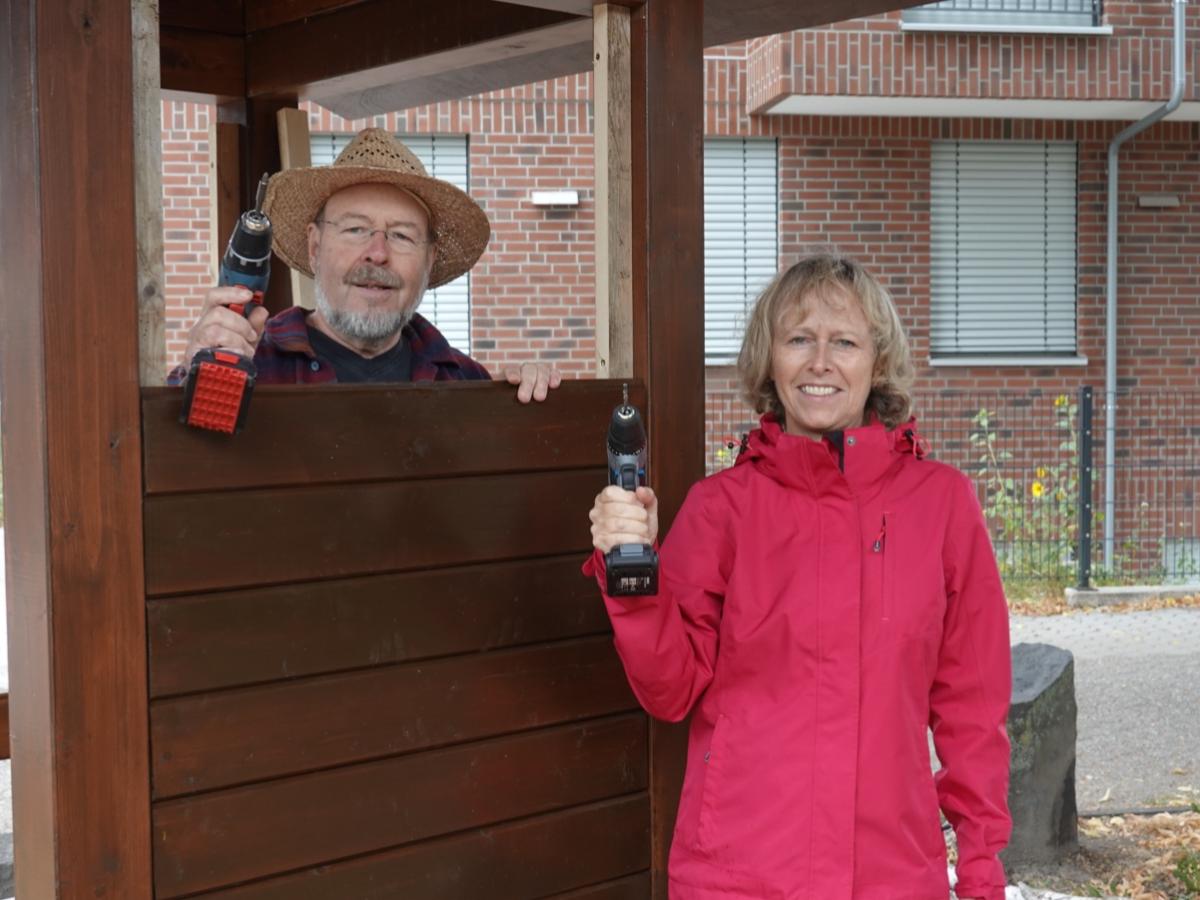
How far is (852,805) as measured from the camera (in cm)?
249

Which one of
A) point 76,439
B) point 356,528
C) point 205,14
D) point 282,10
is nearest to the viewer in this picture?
point 76,439

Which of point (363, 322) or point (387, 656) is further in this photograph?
point (363, 322)

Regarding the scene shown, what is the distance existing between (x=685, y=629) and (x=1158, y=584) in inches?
371

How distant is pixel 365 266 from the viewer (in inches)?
129

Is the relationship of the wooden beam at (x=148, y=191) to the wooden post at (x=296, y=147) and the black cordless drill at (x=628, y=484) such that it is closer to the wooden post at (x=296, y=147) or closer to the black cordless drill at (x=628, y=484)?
the black cordless drill at (x=628, y=484)

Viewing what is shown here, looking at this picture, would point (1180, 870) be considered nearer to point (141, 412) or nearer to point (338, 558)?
point (338, 558)

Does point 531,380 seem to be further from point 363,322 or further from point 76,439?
point 76,439

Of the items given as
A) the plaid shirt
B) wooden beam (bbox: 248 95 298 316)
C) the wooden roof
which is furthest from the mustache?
wooden beam (bbox: 248 95 298 316)

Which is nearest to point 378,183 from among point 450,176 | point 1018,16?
point 450,176

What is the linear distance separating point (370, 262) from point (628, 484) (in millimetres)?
1075

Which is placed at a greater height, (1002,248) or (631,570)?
(1002,248)

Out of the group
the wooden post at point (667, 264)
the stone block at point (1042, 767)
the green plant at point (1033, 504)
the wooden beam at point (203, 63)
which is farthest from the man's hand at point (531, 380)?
the green plant at point (1033, 504)

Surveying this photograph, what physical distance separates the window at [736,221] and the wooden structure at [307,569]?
8516 mm

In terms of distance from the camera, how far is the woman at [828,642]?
2506mm
